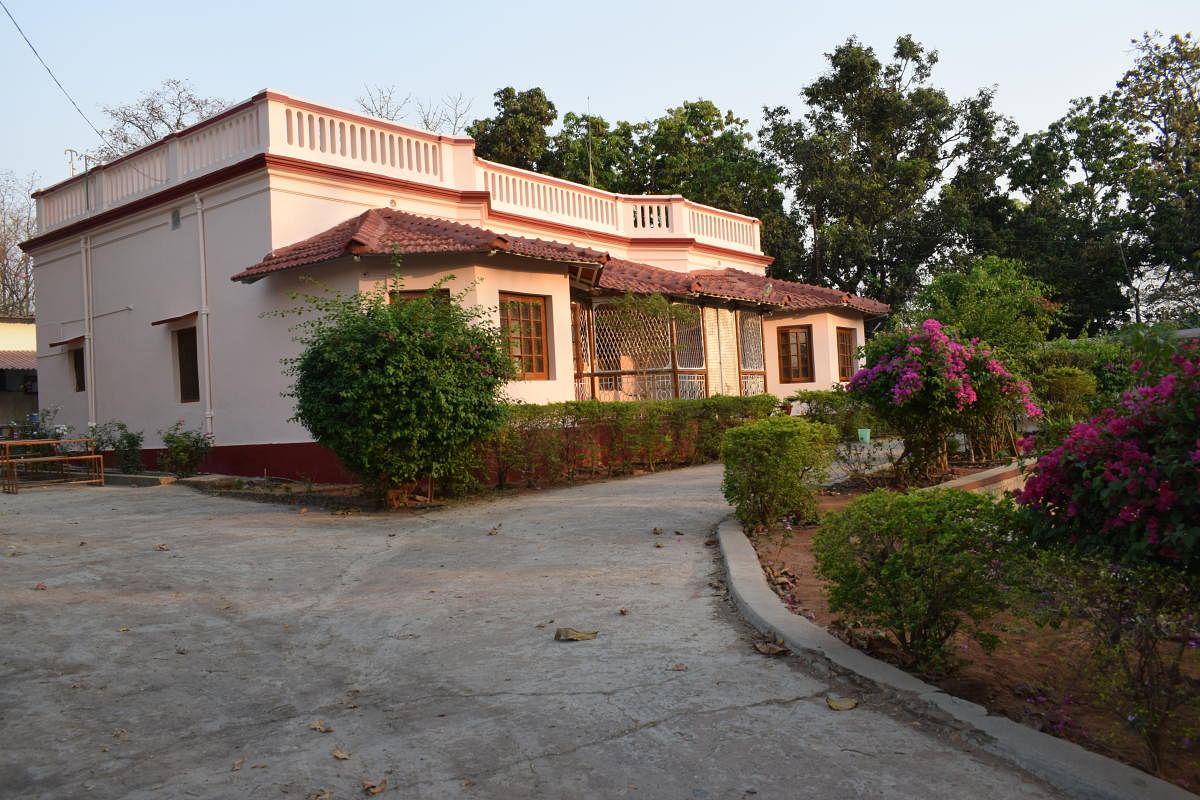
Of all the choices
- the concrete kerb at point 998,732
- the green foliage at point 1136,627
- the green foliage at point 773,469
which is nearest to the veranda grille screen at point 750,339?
the green foliage at point 773,469

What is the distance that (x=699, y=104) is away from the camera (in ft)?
101

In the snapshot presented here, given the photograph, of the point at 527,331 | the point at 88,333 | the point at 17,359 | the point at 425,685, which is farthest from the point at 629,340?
the point at 17,359

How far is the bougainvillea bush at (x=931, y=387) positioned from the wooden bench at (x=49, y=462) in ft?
39.2

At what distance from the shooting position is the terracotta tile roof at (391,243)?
12.3 m

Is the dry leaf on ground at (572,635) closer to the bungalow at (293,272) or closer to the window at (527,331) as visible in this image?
the bungalow at (293,272)

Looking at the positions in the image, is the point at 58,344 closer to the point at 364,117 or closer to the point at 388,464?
the point at 364,117

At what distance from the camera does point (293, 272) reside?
13156mm

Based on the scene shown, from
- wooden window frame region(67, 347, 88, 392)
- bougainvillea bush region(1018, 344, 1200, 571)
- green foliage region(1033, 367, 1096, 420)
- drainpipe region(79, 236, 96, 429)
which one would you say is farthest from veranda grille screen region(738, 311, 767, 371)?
bougainvillea bush region(1018, 344, 1200, 571)

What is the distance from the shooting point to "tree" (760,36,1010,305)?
27797 millimetres

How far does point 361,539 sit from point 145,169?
10146 mm

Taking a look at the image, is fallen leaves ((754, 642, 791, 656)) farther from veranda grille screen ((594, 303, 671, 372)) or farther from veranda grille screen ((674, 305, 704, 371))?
veranda grille screen ((674, 305, 704, 371))

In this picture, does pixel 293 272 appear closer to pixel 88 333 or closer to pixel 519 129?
pixel 88 333

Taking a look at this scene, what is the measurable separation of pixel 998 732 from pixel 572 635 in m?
2.31

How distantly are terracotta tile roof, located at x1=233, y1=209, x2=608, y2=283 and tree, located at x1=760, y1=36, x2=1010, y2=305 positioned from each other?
52.5 feet
